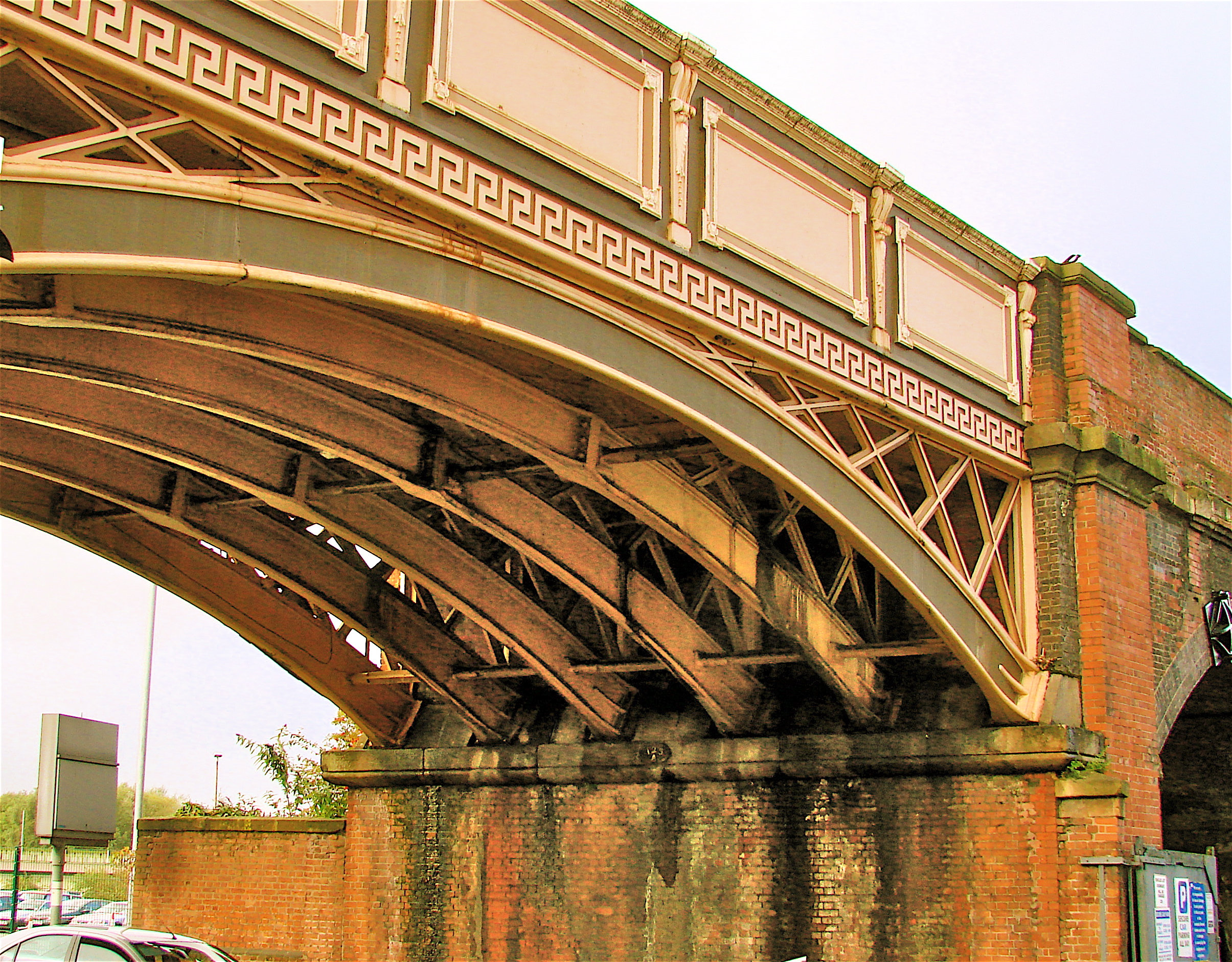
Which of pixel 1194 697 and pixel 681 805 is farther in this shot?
pixel 1194 697

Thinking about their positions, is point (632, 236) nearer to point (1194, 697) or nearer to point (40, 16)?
point (40, 16)

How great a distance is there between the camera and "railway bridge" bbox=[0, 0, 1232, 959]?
7.63m

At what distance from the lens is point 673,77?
10227 mm

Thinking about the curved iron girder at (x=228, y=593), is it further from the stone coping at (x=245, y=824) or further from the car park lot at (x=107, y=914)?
the car park lot at (x=107, y=914)

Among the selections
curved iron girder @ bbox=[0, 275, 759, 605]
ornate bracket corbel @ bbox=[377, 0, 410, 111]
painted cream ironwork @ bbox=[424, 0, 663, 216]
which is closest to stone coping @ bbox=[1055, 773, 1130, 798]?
curved iron girder @ bbox=[0, 275, 759, 605]

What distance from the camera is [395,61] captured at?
8.12 meters

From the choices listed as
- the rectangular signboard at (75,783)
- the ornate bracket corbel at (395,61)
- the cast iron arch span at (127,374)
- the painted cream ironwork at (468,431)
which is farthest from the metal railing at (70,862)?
the ornate bracket corbel at (395,61)

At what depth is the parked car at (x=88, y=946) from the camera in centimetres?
1019

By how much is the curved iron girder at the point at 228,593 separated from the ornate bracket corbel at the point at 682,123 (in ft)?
23.5

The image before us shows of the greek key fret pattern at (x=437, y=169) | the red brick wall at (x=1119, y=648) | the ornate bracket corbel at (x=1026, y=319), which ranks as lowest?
the red brick wall at (x=1119, y=648)

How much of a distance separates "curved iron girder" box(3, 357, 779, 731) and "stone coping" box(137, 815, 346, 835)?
190 inches

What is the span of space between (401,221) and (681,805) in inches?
367

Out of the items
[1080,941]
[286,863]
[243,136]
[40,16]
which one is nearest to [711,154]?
[243,136]

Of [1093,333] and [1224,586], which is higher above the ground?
[1093,333]
